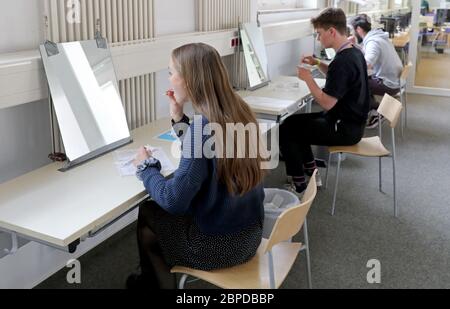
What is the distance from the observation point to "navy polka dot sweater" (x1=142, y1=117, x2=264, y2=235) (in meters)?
1.58

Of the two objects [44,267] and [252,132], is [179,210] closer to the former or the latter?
[252,132]

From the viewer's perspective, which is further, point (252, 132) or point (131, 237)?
point (131, 237)

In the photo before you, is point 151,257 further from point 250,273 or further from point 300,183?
point 300,183

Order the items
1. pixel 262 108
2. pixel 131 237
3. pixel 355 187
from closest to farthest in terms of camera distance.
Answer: pixel 131 237 < pixel 262 108 < pixel 355 187

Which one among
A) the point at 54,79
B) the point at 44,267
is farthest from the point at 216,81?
the point at 44,267

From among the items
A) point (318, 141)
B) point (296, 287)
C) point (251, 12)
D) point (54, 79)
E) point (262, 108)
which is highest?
point (251, 12)

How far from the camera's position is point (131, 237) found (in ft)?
9.11

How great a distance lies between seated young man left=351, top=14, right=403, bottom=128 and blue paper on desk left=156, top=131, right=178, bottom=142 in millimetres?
2746

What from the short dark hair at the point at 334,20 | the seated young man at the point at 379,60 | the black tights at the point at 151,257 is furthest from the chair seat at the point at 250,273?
the seated young man at the point at 379,60

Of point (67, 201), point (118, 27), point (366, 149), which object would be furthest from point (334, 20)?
point (67, 201)

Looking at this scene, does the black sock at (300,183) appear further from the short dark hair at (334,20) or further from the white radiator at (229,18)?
the short dark hair at (334,20)

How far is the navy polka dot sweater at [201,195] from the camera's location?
5.20 feet

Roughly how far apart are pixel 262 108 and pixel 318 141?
17.9 inches

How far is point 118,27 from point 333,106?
142 cm
